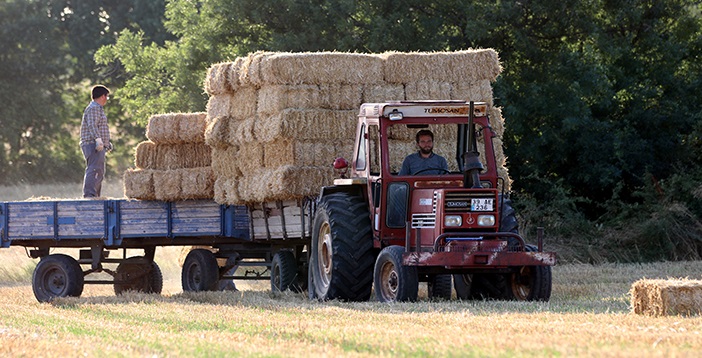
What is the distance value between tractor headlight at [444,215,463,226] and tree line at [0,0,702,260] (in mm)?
9878

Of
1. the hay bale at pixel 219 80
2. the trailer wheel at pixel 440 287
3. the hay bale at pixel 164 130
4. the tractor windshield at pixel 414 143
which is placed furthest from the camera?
the hay bale at pixel 164 130

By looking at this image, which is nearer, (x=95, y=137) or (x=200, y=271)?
(x=200, y=271)

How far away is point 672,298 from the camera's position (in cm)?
1269

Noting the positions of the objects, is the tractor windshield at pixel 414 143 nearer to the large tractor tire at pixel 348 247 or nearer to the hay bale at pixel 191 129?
the large tractor tire at pixel 348 247

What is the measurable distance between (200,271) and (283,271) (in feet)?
5.90

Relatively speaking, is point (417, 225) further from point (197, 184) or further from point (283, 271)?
point (197, 184)

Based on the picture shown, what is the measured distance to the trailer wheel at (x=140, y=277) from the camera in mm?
20953

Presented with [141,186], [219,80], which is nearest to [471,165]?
[219,80]

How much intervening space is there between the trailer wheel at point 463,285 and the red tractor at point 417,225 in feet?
0.82

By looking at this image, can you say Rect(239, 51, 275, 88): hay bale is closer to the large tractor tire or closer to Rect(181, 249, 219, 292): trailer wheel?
Rect(181, 249, 219, 292): trailer wheel

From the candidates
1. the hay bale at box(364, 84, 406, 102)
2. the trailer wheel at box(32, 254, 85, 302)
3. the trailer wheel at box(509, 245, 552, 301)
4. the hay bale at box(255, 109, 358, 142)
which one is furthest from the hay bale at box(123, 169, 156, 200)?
the trailer wheel at box(509, 245, 552, 301)

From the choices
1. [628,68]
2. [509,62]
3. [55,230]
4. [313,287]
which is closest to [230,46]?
[509,62]

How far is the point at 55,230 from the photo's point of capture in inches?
778

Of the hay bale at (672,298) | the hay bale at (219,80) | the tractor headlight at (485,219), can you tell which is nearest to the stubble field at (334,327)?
the hay bale at (672,298)
